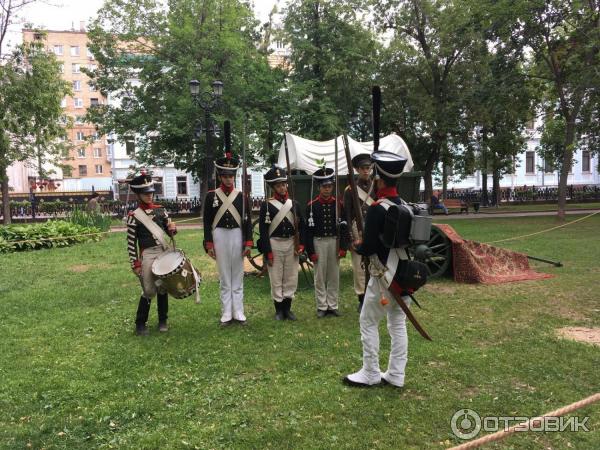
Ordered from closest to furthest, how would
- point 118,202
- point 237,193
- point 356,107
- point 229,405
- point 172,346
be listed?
point 229,405 → point 172,346 → point 237,193 → point 356,107 → point 118,202

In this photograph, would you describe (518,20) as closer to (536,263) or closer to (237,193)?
(536,263)

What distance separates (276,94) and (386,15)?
684cm

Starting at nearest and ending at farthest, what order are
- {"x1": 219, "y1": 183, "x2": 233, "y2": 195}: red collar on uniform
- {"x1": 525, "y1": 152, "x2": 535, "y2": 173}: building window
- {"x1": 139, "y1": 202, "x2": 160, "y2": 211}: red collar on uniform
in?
1. {"x1": 139, "y1": 202, "x2": 160, "y2": 211}: red collar on uniform
2. {"x1": 219, "y1": 183, "x2": 233, "y2": 195}: red collar on uniform
3. {"x1": 525, "y1": 152, "x2": 535, "y2": 173}: building window

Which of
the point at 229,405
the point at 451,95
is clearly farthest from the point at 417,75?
the point at 229,405

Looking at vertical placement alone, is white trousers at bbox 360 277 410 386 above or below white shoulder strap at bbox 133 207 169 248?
below

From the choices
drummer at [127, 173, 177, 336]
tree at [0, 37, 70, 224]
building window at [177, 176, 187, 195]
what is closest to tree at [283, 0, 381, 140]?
tree at [0, 37, 70, 224]

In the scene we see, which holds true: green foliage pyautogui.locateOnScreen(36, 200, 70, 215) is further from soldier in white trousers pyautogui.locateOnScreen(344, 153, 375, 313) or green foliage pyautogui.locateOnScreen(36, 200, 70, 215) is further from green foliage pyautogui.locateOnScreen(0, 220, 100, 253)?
soldier in white trousers pyautogui.locateOnScreen(344, 153, 375, 313)

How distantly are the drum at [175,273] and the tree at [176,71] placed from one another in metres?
18.5

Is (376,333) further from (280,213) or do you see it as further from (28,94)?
(28,94)

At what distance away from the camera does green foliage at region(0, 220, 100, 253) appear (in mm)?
14281

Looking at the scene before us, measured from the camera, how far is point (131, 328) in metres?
6.34

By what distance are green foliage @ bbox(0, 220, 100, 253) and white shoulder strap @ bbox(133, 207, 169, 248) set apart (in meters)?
10.4

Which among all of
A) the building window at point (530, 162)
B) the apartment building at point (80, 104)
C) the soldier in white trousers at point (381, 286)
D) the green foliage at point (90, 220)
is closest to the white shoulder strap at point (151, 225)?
the soldier in white trousers at point (381, 286)

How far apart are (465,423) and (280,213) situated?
11.5 feet
